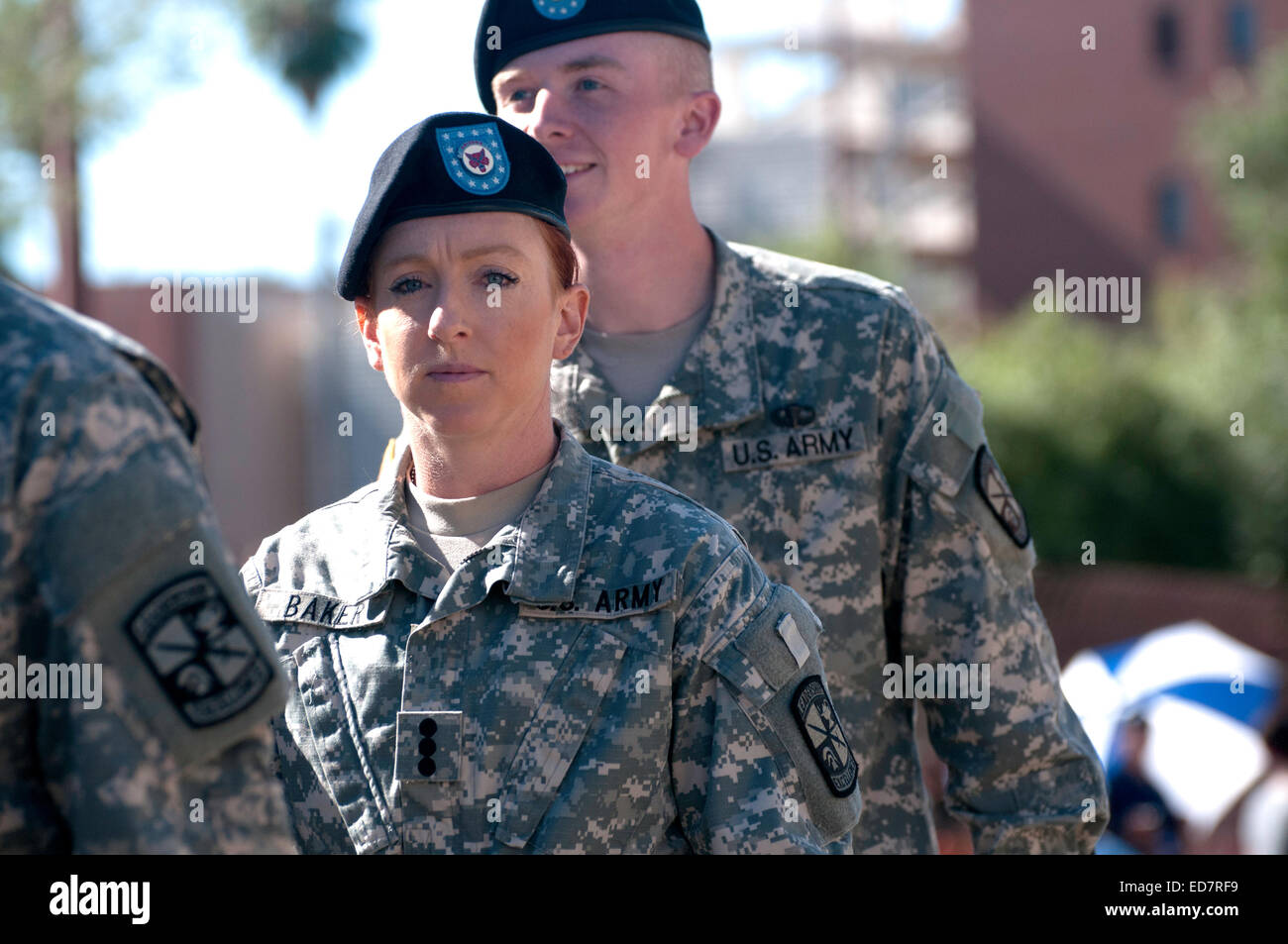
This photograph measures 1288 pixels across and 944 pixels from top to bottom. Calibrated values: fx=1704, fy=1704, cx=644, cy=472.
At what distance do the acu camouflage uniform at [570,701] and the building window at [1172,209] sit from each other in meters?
40.2

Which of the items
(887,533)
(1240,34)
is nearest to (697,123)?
(887,533)

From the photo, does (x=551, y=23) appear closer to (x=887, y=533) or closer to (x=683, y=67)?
(x=683, y=67)

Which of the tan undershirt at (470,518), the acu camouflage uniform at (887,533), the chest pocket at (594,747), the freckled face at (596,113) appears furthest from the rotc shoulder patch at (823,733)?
the freckled face at (596,113)

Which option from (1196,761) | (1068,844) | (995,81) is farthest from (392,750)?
(995,81)

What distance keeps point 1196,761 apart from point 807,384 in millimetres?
7243

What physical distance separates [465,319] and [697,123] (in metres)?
1.32

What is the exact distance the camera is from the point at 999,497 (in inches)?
142

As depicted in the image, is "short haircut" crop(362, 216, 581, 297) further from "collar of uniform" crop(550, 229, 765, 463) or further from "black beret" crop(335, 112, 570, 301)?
"collar of uniform" crop(550, 229, 765, 463)

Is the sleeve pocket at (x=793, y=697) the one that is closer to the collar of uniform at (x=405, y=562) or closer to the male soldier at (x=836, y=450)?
the collar of uniform at (x=405, y=562)

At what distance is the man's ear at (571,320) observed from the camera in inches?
115

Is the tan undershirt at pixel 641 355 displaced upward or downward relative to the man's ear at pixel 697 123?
downward

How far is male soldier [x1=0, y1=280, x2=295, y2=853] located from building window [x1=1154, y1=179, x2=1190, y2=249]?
136 ft

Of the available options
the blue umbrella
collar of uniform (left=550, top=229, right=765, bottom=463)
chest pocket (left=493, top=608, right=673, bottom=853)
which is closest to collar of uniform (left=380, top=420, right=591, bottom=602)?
chest pocket (left=493, top=608, right=673, bottom=853)
